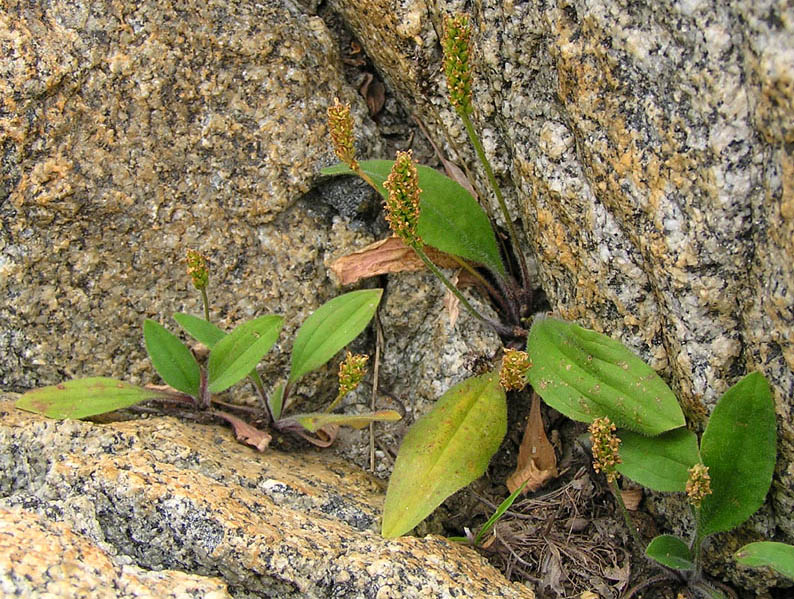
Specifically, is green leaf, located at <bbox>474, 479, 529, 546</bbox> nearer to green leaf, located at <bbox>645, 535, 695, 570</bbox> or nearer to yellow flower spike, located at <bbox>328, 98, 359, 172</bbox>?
green leaf, located at <bbox>645, 535, 695, 570</bbox>

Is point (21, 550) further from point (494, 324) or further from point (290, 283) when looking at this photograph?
point (494, 324)

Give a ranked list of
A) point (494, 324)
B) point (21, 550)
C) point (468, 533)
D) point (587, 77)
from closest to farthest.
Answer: point (21, 550), point (587, 77), point (468, 533), point (494, 324)

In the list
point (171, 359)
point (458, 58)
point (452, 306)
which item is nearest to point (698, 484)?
point (452, 306)

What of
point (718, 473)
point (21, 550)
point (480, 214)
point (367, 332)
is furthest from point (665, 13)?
point (21, 550)

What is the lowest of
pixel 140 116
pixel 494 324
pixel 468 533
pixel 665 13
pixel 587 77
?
pixel 468 533

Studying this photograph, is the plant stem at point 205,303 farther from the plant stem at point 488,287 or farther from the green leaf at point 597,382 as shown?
the green leaf at point 597,382

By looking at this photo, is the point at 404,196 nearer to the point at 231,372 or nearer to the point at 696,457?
the point at 231,372

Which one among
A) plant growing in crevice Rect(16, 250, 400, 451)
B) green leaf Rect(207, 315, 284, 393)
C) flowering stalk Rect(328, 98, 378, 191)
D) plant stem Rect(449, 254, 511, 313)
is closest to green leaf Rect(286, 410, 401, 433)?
plant growing in crevice Rect(16, 250, 400, 451)
